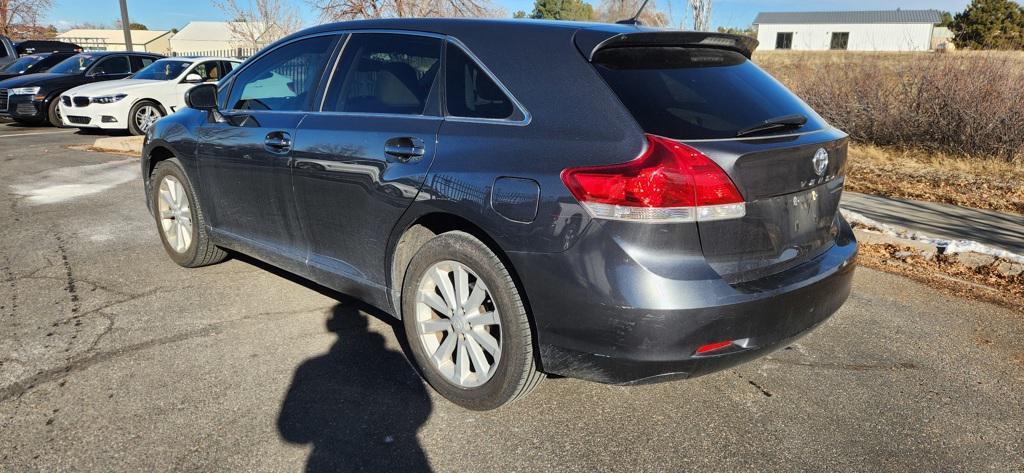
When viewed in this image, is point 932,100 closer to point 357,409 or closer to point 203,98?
point 203,98

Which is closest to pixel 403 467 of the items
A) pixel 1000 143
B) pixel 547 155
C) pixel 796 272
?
pixel 547 155

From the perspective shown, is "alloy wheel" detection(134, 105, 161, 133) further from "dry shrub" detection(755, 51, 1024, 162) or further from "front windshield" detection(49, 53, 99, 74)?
"dry shrub" detection(755, 51, 1024, 162)

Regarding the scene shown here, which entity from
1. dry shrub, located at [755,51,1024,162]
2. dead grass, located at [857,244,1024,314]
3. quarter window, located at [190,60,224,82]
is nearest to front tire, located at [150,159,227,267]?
dead grass, located at [857,244,1024,314]

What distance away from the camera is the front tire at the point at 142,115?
13.5m

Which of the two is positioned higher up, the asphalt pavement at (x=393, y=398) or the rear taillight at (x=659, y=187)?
the rear taillight at (x=659, y=187)

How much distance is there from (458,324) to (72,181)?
7.61 m

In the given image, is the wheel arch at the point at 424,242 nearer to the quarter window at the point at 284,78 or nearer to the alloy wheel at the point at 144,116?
the quarter window at the point at 284,78

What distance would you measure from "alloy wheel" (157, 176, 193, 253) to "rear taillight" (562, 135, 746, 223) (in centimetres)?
331

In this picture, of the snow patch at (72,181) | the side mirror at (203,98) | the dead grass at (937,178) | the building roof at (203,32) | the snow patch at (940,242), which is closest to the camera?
the side mirror at (203,98)

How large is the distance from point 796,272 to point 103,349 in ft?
10.8

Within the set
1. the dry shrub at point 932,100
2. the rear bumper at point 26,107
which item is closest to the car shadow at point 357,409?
the dry shrub at point 932,100

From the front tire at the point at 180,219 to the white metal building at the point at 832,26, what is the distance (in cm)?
6585

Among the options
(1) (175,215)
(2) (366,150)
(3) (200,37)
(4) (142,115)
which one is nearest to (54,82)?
(4) (142,115)

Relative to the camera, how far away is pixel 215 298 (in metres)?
4.42
